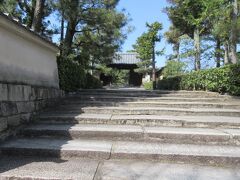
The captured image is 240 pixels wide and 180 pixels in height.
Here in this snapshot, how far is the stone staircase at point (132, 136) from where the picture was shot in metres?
4.14

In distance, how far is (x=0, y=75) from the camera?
460cm

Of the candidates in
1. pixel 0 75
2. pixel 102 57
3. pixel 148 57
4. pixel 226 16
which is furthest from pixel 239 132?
pixel 148 57

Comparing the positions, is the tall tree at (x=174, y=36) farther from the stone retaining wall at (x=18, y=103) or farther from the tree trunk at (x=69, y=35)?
the stone retaining wall at (x=18, y=103)

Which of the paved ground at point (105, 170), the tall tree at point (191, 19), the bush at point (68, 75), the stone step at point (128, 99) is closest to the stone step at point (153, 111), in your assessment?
the stone step at point (128, 99)

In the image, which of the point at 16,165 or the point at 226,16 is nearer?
the point at 16,165

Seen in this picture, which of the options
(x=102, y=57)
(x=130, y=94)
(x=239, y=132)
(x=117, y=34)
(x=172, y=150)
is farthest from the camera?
(x=102, y=57)

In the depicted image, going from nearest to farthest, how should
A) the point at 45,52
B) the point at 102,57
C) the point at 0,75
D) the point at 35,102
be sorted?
the point at 0,75, the point at 35,102, the point at 45,52, the point at 102,57

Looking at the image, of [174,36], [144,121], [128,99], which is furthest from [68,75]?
[174,36]

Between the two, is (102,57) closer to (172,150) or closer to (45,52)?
(45,52)

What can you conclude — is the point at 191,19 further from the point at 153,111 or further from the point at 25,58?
the point at 25,58

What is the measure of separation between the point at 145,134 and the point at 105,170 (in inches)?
48.9

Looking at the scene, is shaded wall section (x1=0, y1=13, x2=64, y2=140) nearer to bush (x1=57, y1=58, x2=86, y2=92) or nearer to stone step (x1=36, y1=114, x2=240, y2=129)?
stone step (x1=36, y1=114, x2=240, y2=129)

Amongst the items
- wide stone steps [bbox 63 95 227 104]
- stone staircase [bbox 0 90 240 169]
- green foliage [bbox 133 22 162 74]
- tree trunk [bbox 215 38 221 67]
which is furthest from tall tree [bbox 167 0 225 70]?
stone staircase [bbox 0 90 240 169]

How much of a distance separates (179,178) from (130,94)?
516 centimetres
